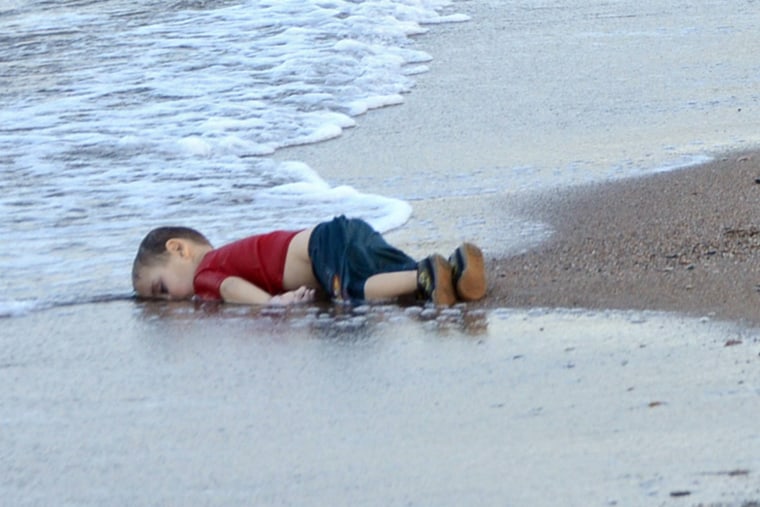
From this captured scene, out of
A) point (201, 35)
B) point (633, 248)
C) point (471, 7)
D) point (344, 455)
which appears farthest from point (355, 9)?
point (344, 455)

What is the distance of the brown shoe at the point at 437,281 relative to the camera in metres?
4.30

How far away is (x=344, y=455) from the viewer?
309 centimetres

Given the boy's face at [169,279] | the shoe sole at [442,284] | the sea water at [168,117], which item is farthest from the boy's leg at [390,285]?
the sea water at [168,117]

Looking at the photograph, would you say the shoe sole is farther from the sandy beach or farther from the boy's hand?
the boy's hand

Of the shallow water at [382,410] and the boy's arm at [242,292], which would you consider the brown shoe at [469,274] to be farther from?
the boy's arm at [242,292]

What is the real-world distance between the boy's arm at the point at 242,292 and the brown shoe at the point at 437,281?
0.58 meters

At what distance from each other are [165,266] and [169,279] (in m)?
0.05

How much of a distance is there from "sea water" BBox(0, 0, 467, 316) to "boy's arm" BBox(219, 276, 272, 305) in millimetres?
438

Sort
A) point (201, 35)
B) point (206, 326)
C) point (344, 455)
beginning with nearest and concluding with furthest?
point (344, 455)
point (206, 326)
point (201, 35)

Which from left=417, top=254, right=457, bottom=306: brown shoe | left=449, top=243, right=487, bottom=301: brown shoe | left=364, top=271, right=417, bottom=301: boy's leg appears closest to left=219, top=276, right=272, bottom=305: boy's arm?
left=364, top=271, right=417, bottom=301: boy's leg

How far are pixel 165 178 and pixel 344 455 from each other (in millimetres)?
3691

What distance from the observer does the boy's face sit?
4754mm

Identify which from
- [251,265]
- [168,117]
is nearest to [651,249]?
[251,265]

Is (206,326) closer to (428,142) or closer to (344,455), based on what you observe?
(344,455)
